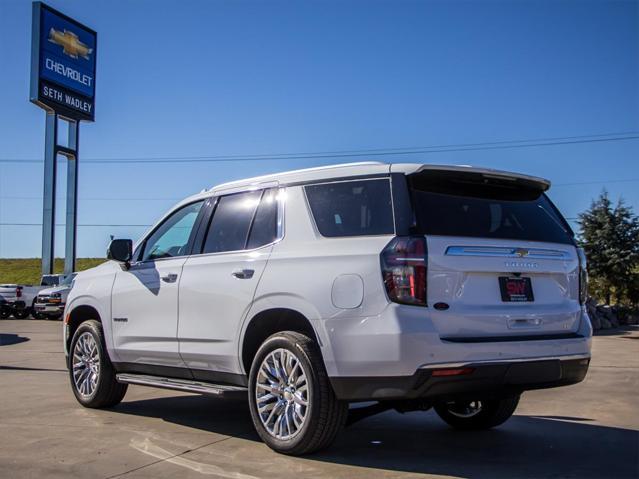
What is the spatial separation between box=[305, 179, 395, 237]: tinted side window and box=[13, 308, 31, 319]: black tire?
2730 cm

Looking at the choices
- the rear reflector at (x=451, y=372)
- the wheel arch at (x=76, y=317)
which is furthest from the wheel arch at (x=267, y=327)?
the wheel arch at (x=76, y=317)

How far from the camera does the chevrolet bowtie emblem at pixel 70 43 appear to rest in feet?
121

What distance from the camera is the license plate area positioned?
486cm

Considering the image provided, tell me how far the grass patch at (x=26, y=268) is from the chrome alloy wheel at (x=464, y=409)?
65.8 metres

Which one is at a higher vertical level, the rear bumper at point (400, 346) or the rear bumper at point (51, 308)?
the rear bumper at point (400, 346)

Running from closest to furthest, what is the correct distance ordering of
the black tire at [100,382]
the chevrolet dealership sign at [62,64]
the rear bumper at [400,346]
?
the rear bumper at [400,346], the black tire at [100,382], the chevrolet dealership sign at [62,64]

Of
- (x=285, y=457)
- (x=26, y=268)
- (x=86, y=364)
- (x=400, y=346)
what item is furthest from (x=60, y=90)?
(x=26, y=268)

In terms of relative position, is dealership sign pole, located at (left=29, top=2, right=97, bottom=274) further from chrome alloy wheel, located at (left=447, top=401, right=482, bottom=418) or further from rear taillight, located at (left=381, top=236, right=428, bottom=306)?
rear taillight, located at (left=381, top=236, right=428, bottom=306)

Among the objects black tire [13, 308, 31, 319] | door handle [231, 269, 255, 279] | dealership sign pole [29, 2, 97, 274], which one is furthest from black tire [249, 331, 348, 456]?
dealership sign pole [29, 2, 97, 274]

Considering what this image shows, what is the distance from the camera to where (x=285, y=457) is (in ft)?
16.8

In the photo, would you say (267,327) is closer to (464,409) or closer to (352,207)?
(352,207)

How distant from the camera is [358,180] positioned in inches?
205

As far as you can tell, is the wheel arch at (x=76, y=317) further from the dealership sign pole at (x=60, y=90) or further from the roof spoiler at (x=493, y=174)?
the dealership sign pole at (x=60, y=90)

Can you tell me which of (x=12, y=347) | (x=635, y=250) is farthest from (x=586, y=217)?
(x=12, y=347)
